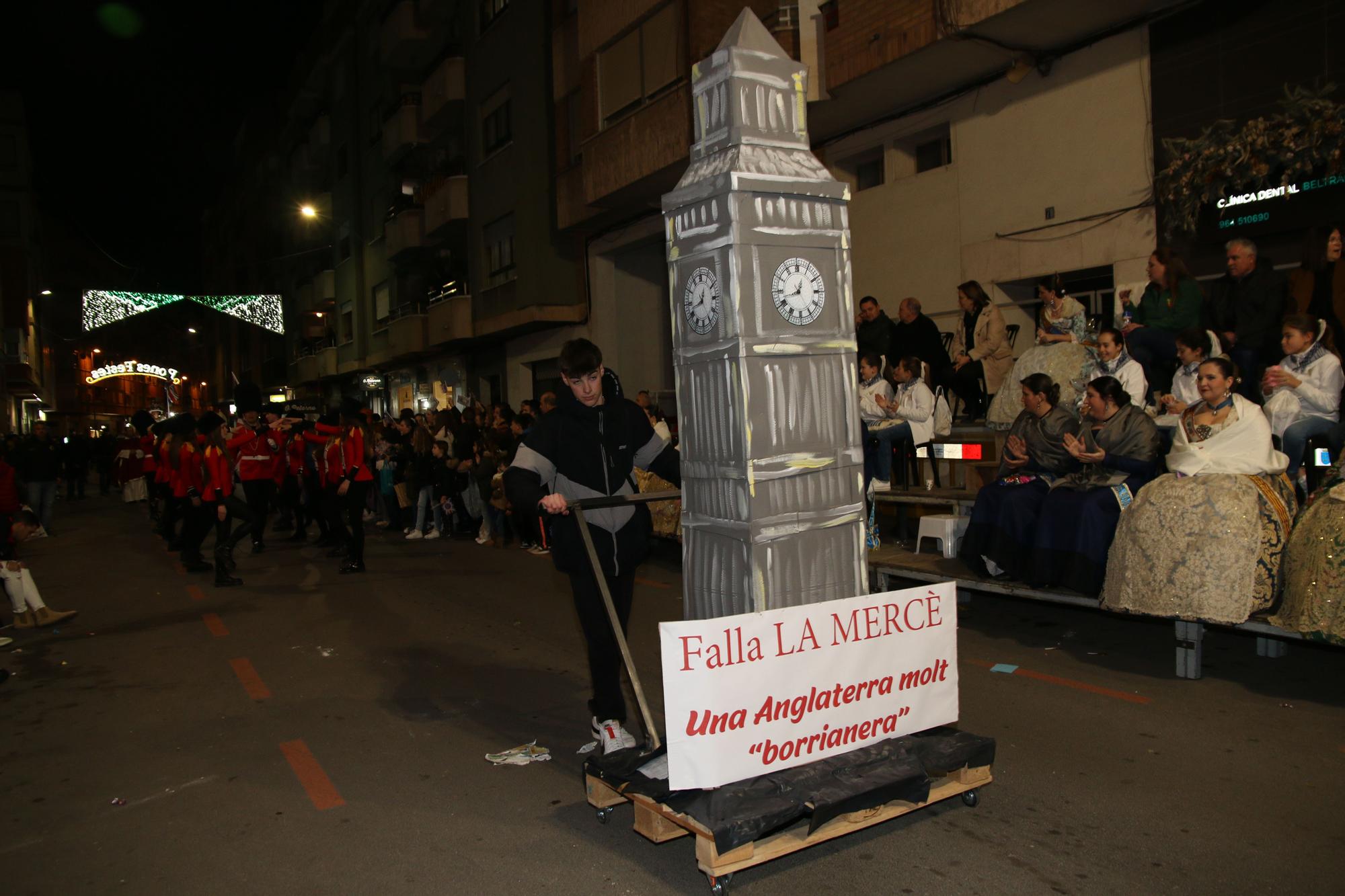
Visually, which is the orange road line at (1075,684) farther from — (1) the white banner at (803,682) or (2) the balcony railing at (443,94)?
(2) the balcony railing at (443,94)

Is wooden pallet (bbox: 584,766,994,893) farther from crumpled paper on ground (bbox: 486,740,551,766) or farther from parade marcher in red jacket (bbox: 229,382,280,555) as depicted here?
parade marcher in red jacket (bbox: 229,382,280,555)

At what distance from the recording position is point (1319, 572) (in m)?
5.89

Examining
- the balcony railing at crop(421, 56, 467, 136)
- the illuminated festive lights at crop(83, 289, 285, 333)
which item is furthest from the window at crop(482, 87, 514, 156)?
the illuminated festive lights at crop(83, 289, 285, 333)

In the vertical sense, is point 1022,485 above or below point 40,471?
below

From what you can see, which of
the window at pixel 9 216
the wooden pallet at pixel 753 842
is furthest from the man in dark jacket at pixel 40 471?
the window at pixel 9 216

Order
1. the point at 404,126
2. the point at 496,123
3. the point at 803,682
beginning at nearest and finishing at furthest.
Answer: the point at 803,682
the point at 496,123
the point at 404,126

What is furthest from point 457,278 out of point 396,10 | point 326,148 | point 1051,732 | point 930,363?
point 1051,732

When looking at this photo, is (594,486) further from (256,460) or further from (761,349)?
(256,460)

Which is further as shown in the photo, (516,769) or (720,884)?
(516,769)

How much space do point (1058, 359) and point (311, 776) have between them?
7.88 metres

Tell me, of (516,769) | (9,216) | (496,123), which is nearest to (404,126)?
(496,123)

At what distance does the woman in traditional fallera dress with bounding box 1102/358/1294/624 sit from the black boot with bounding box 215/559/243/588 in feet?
33.0

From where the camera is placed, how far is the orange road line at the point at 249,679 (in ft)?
23.9

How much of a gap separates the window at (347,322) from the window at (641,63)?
981 inches
